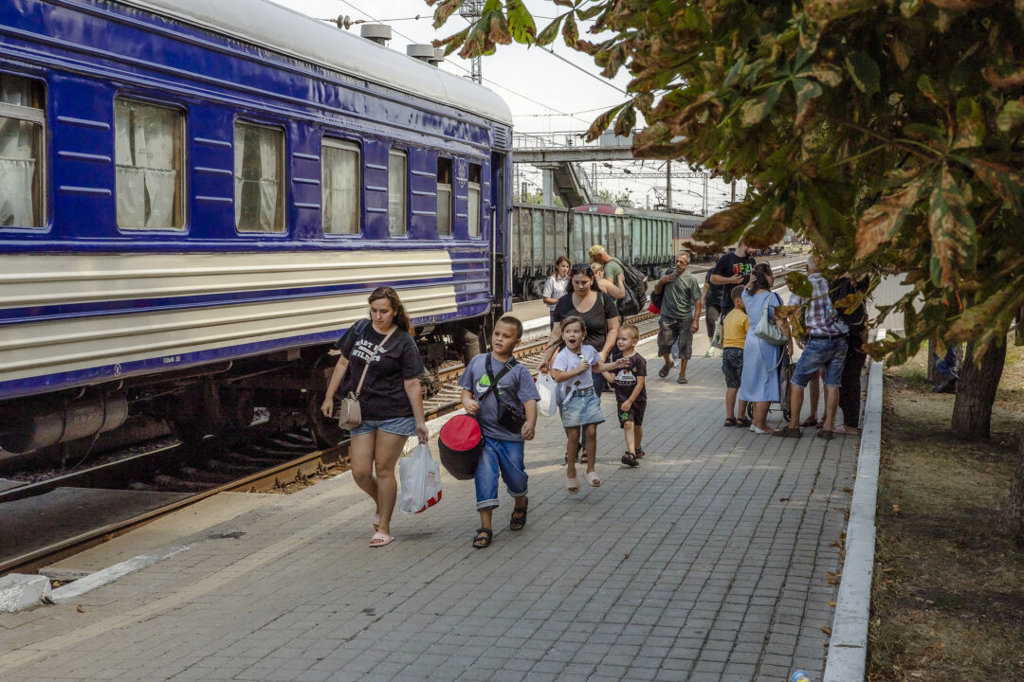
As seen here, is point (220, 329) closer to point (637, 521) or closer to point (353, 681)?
point (637, 521)

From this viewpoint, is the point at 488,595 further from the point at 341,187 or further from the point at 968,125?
the point at 341,187

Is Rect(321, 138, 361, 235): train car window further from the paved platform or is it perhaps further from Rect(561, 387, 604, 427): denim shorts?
Rect(561, 387, 604, 427): denim shorts

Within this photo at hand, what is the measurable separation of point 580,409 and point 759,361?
119 inches

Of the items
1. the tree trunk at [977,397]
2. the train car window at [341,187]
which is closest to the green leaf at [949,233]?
the train car window at [341,187]

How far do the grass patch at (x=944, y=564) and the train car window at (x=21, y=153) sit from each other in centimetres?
523

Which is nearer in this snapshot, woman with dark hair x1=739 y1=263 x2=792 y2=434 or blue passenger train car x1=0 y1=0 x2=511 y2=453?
blue passenger train car x1=0 y1=0 x2=511 y2=453

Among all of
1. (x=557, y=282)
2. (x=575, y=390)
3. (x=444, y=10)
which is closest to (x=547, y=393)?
(x=575, y=390)

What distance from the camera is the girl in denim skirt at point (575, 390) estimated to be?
8812 millimetres

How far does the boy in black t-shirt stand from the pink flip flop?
279 centimetres

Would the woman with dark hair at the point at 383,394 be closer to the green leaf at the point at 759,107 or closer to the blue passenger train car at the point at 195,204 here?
the blue passenger train car at the point at 195,204

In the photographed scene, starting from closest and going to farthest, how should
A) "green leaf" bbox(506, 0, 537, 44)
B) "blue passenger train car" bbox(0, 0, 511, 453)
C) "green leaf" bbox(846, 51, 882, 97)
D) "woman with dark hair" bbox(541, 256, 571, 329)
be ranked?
1. "green leaf" bbox(846, 51, 882, 97)
2. "green leaf" bbox(506, 0, 537, 44)
3. "blue passenger train car" bbox(0, 0, 511, 453)
4. "woman with dark hair" bbox(541, 256, 571, 329)

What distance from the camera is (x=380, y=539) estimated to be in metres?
7.66

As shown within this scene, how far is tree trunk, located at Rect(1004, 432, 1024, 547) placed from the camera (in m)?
7.43

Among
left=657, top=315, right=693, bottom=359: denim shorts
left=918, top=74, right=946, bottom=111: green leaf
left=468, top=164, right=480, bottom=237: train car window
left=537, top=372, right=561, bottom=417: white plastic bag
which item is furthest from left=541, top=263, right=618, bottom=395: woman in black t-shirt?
left=918, top=74, right=946, bottom=111: green leaf
